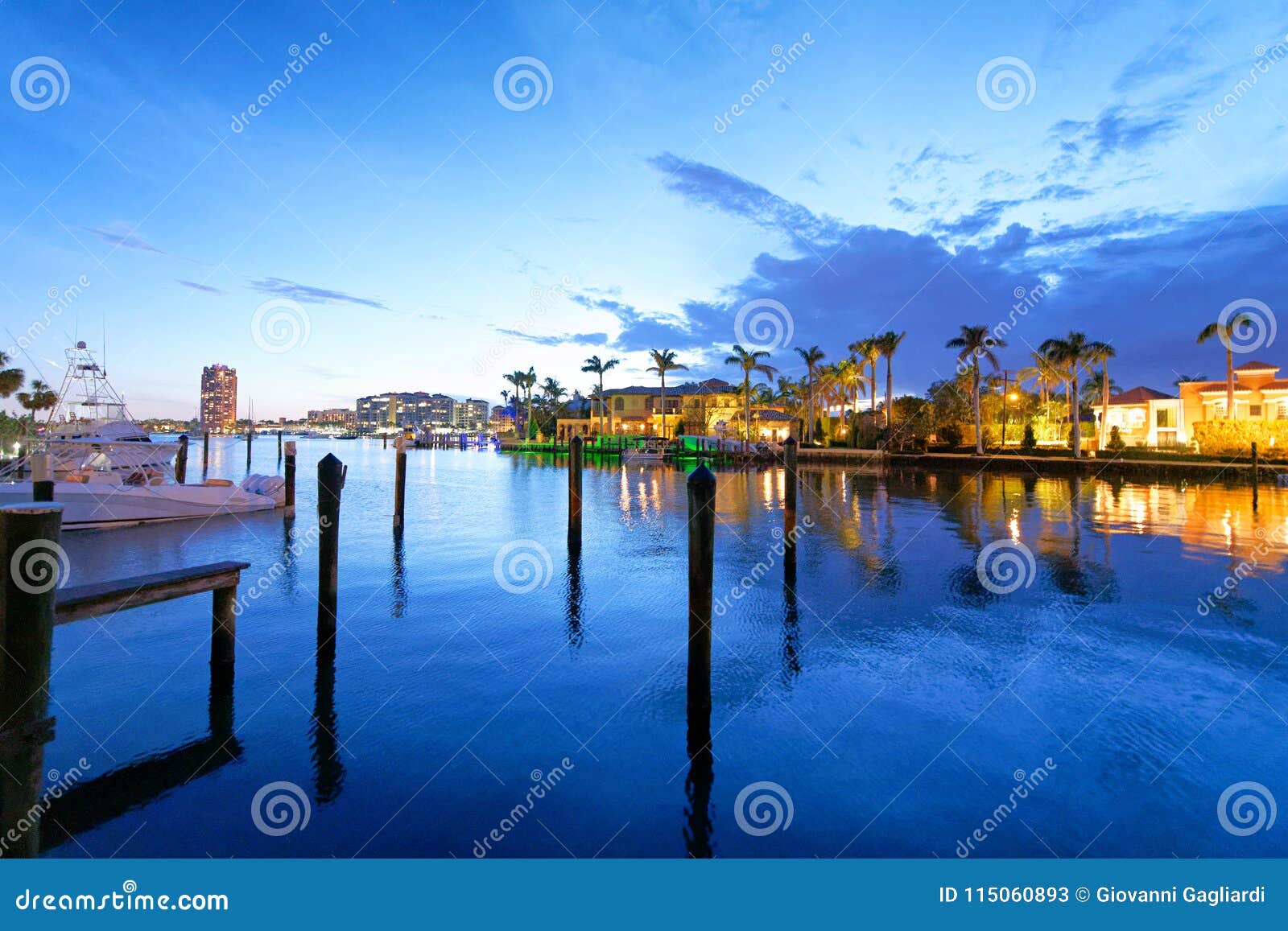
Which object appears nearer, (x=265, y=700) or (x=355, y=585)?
(x=265, y=700)

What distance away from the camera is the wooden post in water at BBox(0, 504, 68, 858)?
4914 millimetres

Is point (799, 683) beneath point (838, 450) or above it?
beneath

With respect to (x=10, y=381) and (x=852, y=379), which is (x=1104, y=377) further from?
(x=10, y=381)

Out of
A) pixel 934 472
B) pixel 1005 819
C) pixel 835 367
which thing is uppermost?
pixel 835 367

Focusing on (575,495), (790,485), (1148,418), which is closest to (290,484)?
(575,495)

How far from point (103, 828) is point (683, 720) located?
594 centimetres

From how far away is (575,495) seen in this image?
20.2m

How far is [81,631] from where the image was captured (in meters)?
11.6

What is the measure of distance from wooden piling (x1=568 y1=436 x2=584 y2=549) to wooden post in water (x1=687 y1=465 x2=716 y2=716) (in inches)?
450

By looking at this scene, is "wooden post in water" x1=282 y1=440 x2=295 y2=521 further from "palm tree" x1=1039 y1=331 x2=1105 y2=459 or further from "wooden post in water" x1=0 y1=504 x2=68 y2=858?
"palm tree" x1=1039 y1=331 x2=1105 y2=459

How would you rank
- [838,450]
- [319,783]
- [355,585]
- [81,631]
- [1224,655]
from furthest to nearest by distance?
[838,450]
[355,585]
[81,631]
[1224,655]
[319,783]

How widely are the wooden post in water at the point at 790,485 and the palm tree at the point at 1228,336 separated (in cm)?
4189

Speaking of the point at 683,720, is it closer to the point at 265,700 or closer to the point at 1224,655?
the point at 265,700

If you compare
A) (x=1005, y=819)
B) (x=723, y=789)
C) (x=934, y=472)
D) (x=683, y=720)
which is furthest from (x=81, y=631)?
(x=934, y=472)
